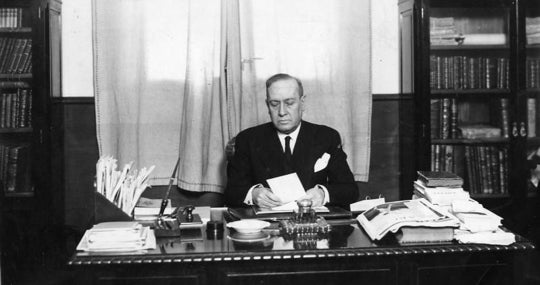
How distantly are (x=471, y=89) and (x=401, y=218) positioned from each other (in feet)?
6.77

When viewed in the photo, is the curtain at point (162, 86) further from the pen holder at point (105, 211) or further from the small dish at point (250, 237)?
the small dish at point (250, 237)

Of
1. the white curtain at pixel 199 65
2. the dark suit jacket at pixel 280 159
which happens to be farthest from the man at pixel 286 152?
the white curtain at pixel 199 65

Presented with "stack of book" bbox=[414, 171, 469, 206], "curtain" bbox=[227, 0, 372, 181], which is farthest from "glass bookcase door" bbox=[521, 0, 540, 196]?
"stack of book" bbox=[414, 171, 469, 206]

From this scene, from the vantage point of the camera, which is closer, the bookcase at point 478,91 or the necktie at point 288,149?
the necktie at point 288,149

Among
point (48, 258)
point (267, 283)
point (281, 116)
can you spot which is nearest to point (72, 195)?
point (48, 258)

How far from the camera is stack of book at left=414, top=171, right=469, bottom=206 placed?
8.02 ft

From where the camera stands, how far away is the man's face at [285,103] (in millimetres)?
3215

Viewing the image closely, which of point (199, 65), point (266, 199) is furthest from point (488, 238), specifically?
point (199, 65)

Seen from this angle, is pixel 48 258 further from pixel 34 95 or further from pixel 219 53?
pixel 219 53

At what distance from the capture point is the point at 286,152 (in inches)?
130

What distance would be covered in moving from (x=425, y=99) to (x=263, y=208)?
162 cm

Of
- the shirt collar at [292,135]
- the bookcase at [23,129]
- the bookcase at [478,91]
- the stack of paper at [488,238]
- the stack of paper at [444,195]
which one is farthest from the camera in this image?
the bookcase at [478,91]

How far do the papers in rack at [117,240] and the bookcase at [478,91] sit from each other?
225 cm

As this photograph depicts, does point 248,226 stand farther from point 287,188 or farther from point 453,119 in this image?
point 453,119
